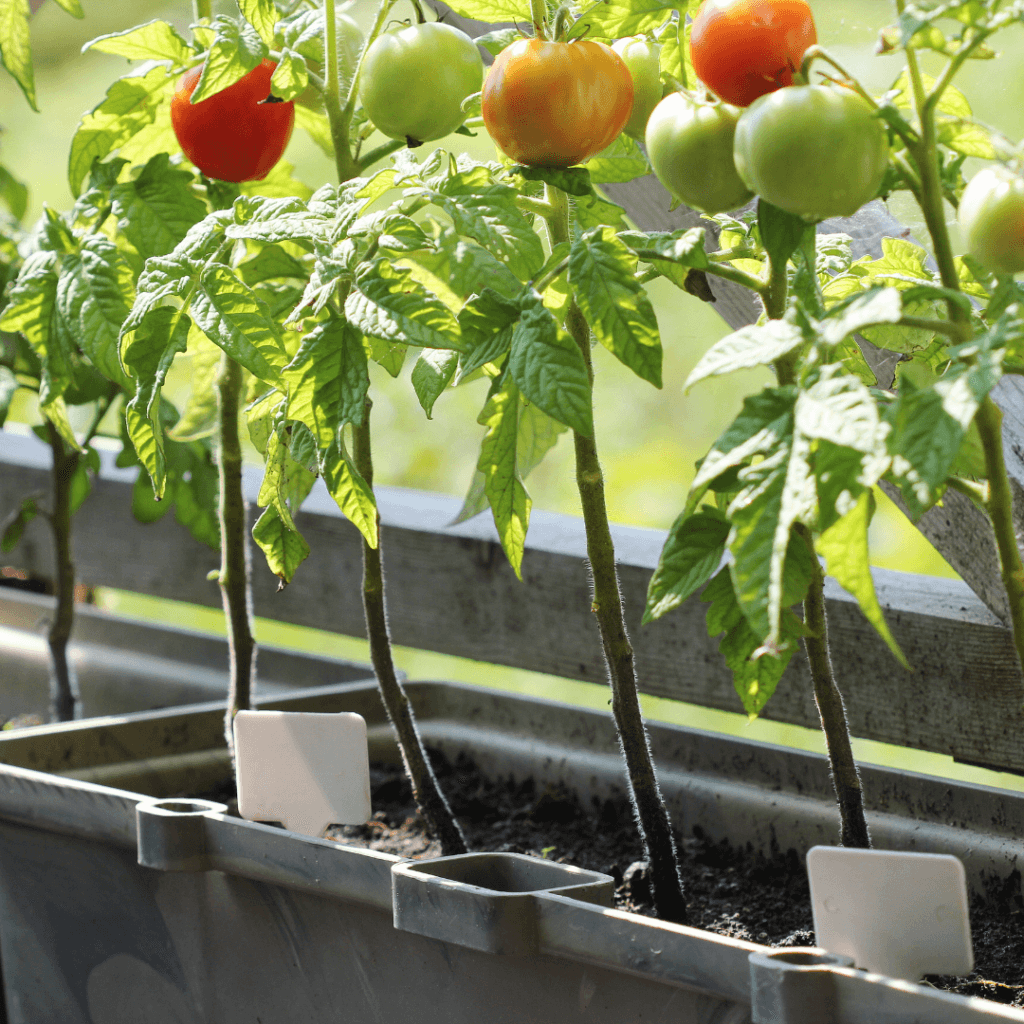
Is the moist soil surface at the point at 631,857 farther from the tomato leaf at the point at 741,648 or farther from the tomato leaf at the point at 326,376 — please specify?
the tomato leaf at the point at 326,376

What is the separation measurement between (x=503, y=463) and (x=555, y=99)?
0.50 ft

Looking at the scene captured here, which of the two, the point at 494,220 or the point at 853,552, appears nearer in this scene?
the point at 853,552

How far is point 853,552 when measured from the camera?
0.38 metres

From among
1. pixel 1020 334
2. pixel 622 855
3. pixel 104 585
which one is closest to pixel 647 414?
pixel 104 585

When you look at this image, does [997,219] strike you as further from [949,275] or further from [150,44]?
[150,44]

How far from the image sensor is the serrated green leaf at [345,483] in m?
0.50

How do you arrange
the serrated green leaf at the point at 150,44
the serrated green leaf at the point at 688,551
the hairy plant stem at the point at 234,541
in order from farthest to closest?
the hairy plant stem at the point at 234,541 → the serrated green leaf at the point at 150,44 → the serrated green leaf at the point at 688,551

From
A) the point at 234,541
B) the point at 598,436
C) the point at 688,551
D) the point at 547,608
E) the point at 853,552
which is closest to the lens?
the point at 853,552

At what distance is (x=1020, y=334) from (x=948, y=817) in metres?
0.41

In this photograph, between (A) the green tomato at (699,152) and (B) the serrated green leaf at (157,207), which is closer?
(A) the green tomato at (699,152)

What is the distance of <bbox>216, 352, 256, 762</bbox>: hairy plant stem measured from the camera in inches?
31.8

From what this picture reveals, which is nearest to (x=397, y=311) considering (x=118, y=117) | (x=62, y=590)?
(x=118, y=117)

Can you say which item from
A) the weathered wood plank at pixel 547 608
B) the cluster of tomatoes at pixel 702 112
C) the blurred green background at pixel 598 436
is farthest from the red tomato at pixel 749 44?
the blurred green background at pixel 598 436

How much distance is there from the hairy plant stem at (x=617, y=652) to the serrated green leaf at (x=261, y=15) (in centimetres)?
18
